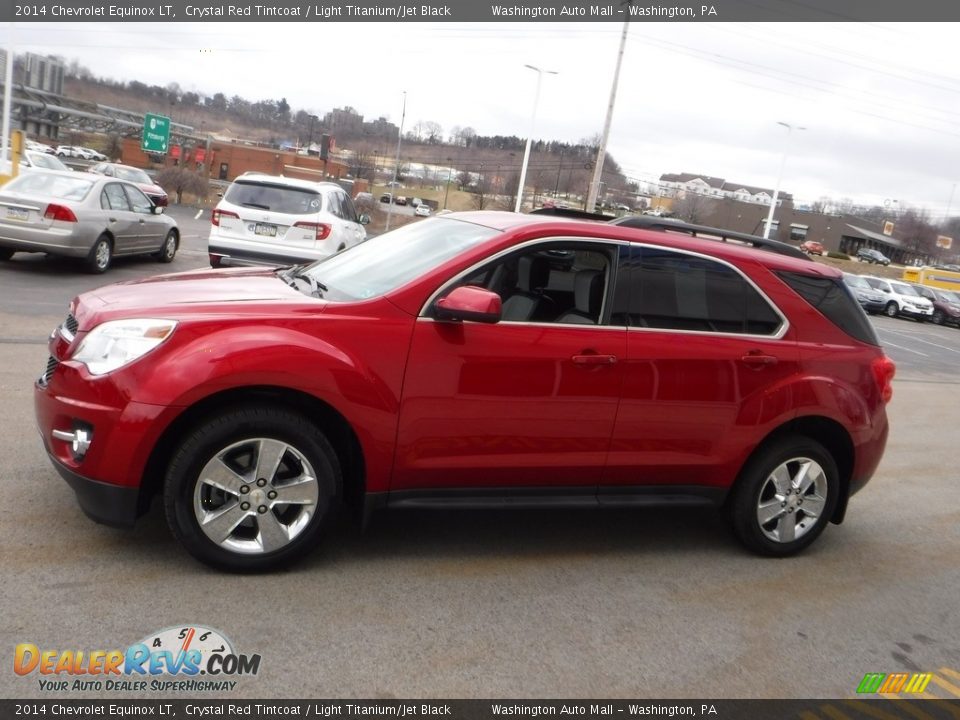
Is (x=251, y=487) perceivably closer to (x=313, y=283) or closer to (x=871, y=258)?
(x=313, y=283)

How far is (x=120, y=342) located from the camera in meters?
3.84

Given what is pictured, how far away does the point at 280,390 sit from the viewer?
13.0 ft

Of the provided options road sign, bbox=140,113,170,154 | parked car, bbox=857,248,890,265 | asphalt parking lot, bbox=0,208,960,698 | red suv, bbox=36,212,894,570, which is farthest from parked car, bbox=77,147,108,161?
red suv, bbox=36,212,894,570

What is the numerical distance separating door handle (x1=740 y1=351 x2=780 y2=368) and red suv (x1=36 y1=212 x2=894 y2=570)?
0.06 feet

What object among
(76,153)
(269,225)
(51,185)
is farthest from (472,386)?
(76,153)

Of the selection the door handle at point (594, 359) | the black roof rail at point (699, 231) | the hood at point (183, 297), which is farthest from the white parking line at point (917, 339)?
the hood at point (183, 297)

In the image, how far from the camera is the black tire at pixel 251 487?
3801 mm

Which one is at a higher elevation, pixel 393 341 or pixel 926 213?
pixel 926 213

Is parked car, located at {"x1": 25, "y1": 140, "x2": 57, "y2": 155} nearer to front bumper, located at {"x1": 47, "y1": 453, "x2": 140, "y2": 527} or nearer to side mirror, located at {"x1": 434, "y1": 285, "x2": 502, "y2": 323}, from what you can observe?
front bumper, located at {"x1": 47, "y1": 453, "x2": 140, "y2": 527}

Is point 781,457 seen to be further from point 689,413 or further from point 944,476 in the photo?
point 944,476

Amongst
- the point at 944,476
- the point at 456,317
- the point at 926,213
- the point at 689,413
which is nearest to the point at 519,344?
the point at 456,317

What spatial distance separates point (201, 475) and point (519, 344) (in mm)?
1627

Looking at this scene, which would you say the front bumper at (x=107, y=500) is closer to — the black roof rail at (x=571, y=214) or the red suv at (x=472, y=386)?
the red suv at (x=472, y=386)

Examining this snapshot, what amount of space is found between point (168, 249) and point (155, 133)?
113 feet
